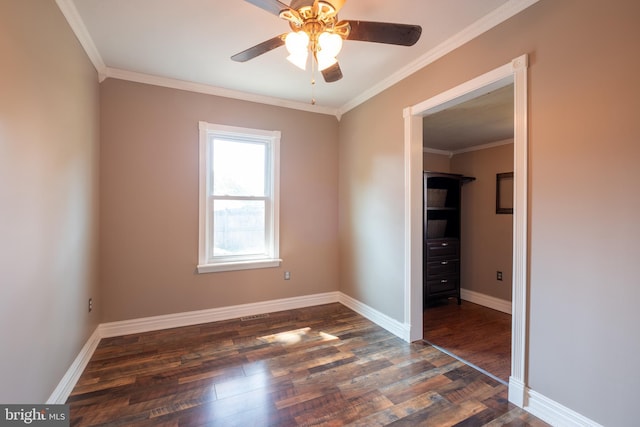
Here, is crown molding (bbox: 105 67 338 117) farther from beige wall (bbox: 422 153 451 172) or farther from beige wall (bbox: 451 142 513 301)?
beige wall (bbox: 451 142 513 301)

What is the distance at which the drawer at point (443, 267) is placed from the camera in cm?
396

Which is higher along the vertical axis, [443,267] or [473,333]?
[443,267]

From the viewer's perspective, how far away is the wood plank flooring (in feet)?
5.85

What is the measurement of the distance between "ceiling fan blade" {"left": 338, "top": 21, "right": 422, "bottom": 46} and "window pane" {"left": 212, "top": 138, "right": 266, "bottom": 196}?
2232mm

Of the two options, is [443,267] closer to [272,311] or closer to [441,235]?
[441,235]

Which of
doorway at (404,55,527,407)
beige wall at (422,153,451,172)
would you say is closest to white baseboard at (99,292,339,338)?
doorway at (404,55,527,407)

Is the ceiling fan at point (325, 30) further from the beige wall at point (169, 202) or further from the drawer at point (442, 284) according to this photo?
the drawer at point (442, 284)

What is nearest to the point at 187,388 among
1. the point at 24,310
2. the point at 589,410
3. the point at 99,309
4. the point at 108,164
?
the point at 24,310

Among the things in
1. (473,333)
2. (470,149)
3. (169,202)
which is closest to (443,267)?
(473,333)

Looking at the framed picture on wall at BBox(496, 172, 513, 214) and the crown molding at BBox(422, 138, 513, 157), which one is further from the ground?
the crown molding at BBox(422, 138, 513, 157)

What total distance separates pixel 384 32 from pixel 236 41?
4.54 ft

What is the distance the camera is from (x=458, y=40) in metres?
2.26

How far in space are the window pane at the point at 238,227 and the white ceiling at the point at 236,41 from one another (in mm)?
1323

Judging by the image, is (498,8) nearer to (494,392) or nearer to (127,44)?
(494,392)
